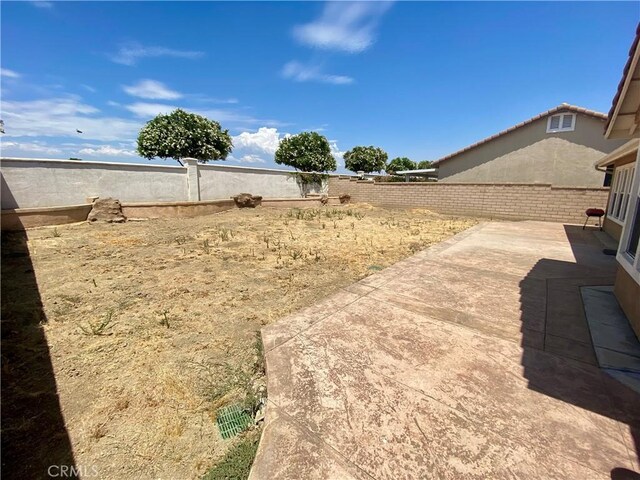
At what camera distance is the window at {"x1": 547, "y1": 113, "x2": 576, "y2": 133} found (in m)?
14.3

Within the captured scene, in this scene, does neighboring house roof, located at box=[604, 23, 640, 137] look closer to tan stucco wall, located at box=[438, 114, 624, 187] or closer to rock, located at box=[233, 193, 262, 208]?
rock, located at box=[233, 193, 262, 208]

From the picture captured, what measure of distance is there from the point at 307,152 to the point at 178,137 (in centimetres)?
1201

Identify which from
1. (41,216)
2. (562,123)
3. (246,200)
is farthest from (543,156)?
(41,216)

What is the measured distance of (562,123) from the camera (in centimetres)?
1455

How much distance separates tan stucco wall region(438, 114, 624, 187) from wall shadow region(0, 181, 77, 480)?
19508 millimetres

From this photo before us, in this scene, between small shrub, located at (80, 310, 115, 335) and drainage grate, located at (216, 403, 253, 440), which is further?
small shrub, located at (80, 310, 115, 335)

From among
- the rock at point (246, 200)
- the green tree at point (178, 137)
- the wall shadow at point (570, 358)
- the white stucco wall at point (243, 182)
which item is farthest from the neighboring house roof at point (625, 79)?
the green tree at point (178, 137)

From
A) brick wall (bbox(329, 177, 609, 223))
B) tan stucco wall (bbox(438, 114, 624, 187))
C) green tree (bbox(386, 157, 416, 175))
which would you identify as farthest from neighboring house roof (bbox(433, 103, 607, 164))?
green tree (bbox(386, 157, 416, 175))

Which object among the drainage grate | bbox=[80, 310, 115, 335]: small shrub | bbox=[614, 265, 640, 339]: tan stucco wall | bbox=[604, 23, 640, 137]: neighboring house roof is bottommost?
the drainage grate

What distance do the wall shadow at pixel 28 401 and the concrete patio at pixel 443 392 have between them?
4.34ft

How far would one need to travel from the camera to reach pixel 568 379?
7.22 feet

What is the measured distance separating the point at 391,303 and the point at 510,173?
55.0 feet

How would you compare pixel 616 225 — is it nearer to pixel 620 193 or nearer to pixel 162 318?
pixel 620 193

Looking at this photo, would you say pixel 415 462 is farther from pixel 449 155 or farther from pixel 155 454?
pixel 449 155
